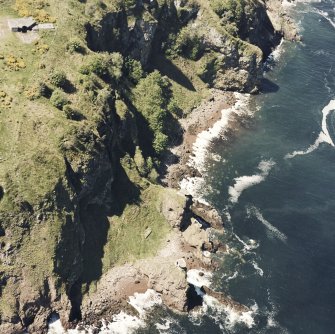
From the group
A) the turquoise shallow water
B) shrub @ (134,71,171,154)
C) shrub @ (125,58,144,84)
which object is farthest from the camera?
shrub @ (125,58,144,84)

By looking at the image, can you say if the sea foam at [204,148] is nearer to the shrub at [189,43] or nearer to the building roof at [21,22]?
the shrub at [189,43]

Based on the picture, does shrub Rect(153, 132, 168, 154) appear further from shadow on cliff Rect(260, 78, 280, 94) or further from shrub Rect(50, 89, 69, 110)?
shadow on cliff Rect(260, 78, 280, 94)

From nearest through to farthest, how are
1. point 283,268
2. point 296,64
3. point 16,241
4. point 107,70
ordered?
point 16,241, point 283,268, point 107,70, point 296,64

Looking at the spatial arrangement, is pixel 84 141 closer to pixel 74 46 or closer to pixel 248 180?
pixel 74 46

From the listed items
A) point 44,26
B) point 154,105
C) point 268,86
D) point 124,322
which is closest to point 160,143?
point 154,105

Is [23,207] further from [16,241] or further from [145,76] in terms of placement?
[145,76]

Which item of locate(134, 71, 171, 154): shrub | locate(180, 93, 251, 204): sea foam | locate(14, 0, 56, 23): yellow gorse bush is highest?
locate(14, 0, 56, 23): yellow gorse bush

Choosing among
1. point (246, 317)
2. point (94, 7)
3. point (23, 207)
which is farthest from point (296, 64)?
point (23, 207)

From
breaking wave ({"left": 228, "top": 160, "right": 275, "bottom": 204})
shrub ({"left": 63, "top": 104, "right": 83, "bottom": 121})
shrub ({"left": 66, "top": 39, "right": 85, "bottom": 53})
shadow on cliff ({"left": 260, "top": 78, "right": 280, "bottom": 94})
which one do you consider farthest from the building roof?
shadow on cliff ({"left": 260, "top": 78, "right": 280, "bottom": 94})
